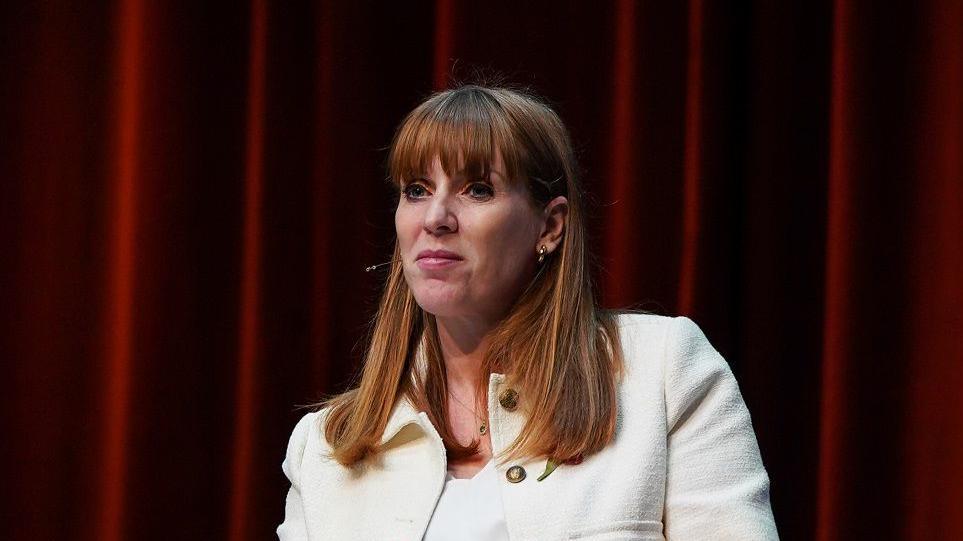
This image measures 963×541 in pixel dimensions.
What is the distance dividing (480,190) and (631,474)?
0.41 meters

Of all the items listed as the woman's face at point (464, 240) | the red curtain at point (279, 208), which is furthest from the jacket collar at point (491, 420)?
the red curtain at point (279, 208)

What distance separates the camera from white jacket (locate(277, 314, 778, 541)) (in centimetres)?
157

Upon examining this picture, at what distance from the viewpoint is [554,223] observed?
1.79 meters

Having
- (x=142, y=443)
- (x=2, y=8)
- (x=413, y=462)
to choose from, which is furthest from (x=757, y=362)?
(x=2, y=8)

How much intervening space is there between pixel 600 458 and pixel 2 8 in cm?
145

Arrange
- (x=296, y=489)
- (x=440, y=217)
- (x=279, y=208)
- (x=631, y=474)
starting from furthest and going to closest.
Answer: (x=279, y=208), (x=296, y=489), (x=440, y=217), (x=631, y=474)

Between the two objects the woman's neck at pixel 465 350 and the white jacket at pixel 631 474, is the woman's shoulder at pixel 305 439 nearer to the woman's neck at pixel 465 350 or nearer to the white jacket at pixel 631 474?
the white jacket at pixel 631 474

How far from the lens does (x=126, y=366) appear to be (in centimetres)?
236

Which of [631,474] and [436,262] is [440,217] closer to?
→ [436,262]

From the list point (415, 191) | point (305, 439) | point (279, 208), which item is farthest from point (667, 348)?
point (279, 208)

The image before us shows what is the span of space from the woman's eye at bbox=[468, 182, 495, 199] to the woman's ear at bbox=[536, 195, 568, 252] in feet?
0.31

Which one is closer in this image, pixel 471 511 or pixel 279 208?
pixel 471 511

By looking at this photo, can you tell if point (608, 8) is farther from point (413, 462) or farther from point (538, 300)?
point (413, 462)

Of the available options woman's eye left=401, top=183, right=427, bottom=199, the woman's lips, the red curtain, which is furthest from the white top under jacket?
the red curtain
